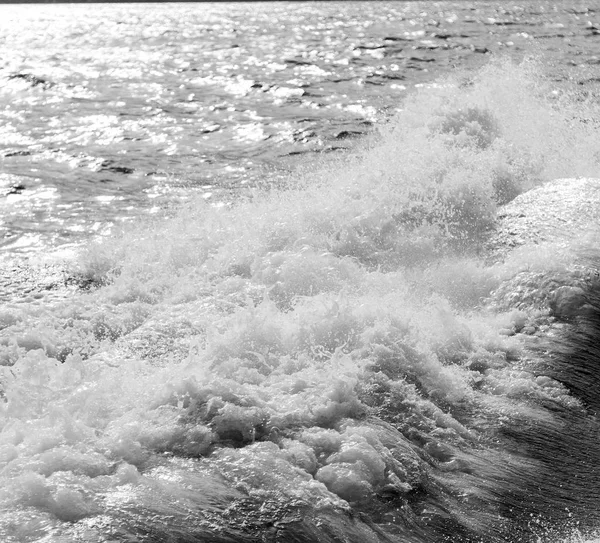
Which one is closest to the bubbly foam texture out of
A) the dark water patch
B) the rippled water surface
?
the rippled water surface

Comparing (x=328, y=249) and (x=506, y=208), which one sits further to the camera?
(x=506, y=208)

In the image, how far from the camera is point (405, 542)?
384cm

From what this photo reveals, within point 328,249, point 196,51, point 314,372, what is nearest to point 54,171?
point 328,249

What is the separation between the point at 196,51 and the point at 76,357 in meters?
18.4

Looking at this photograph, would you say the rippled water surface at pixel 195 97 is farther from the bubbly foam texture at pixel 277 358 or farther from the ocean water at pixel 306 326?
the bubbly foam texture at pixel 277 358

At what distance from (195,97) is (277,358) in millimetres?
11073

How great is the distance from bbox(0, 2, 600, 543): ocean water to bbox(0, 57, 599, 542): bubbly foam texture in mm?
17

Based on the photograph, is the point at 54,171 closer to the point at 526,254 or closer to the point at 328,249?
the point at 328,249

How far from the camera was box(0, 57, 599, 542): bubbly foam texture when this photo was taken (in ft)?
13.0

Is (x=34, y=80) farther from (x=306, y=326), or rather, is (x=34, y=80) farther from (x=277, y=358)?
(x=277, y=358)

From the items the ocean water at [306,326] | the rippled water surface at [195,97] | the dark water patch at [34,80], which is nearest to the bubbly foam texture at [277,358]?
the ocean water at [306,326]

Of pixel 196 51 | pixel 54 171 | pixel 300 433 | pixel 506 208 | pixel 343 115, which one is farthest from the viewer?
pixel 196 51

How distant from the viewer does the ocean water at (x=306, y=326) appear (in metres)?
3.96

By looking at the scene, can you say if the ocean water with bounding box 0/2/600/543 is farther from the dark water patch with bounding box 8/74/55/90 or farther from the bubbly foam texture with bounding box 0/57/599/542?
the dark water patch with bounding box 8/74/55/90
